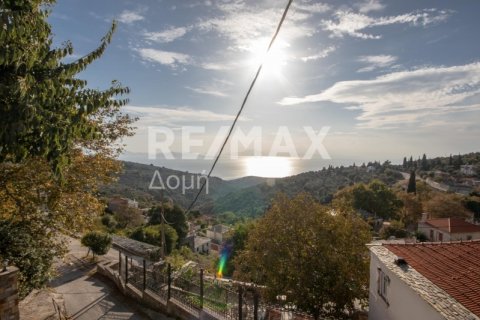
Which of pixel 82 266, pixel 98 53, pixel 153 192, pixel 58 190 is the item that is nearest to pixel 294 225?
pixel 58 190

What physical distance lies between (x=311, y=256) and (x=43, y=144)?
1007 centimetres

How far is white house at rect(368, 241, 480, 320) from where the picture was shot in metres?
6.96

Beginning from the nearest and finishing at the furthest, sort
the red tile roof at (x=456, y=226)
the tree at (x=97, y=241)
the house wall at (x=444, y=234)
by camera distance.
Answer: the tree at (x=97, y=241), the house wall at (x=444, y=234), the red tile roof at (x=456, y=226)

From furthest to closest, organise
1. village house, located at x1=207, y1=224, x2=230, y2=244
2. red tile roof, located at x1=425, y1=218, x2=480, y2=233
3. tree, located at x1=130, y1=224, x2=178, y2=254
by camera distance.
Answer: village house, located at x1=207, y1=224, x2=230, y2=244
red tile roof, located at x1=425, y1=218, x2=480, y2=233
tree, located at x1=130, y1=224, x2=178, y2=254

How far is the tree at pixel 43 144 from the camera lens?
457 cm

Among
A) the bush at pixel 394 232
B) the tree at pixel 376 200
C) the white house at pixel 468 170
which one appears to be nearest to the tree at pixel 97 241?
the bush at pixel 394 232

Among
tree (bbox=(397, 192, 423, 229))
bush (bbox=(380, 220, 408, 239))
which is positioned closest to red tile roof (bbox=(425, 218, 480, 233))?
bush (bbox=(380, 220, 408, 239))

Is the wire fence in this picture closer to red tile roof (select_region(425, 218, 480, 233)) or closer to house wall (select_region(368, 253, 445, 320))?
house wall (select_region(368, 253, 445, 320))

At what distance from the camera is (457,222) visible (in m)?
35.9

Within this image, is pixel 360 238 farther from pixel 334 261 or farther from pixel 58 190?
pixel 58 190

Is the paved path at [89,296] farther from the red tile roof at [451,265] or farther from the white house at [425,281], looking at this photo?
the red tile roof at [451,265]

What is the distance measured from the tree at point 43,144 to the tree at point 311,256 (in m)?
6.77

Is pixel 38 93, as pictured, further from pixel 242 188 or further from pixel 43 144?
pixel 242 188

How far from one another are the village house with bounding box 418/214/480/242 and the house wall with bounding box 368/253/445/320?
29.7 metres
